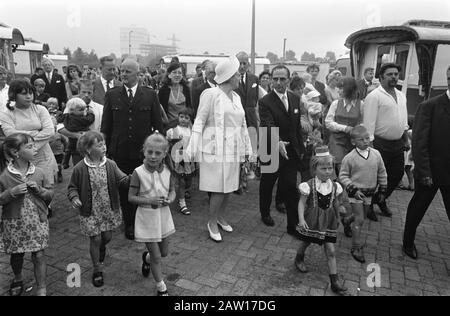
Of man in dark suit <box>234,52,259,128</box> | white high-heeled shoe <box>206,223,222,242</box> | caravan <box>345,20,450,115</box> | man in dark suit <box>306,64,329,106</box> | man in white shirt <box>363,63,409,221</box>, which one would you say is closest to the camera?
white high-heeled shoe <box>206,223,222,242</box>

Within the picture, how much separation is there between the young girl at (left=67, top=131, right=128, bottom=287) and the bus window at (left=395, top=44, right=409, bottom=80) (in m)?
7.19

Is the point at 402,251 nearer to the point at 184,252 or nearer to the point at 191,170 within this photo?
the point at 184,252

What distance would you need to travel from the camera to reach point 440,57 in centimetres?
763

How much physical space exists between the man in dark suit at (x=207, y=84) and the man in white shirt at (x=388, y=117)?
231 centimetres

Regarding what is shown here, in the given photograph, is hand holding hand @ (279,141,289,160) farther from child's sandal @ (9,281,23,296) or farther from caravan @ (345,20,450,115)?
caravan @ (345,20,450,115)

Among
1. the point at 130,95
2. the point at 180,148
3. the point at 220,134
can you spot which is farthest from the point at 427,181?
the point at 130,95

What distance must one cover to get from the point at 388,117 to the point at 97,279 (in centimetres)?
380

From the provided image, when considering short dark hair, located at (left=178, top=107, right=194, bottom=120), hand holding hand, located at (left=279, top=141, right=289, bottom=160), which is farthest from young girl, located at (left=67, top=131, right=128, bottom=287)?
short dark hair, located at (left=178, top=107, right=194, bottom=120)

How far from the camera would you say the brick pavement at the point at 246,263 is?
3.13m

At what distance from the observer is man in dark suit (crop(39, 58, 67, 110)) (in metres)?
7.76

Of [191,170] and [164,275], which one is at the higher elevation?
[191,170]
